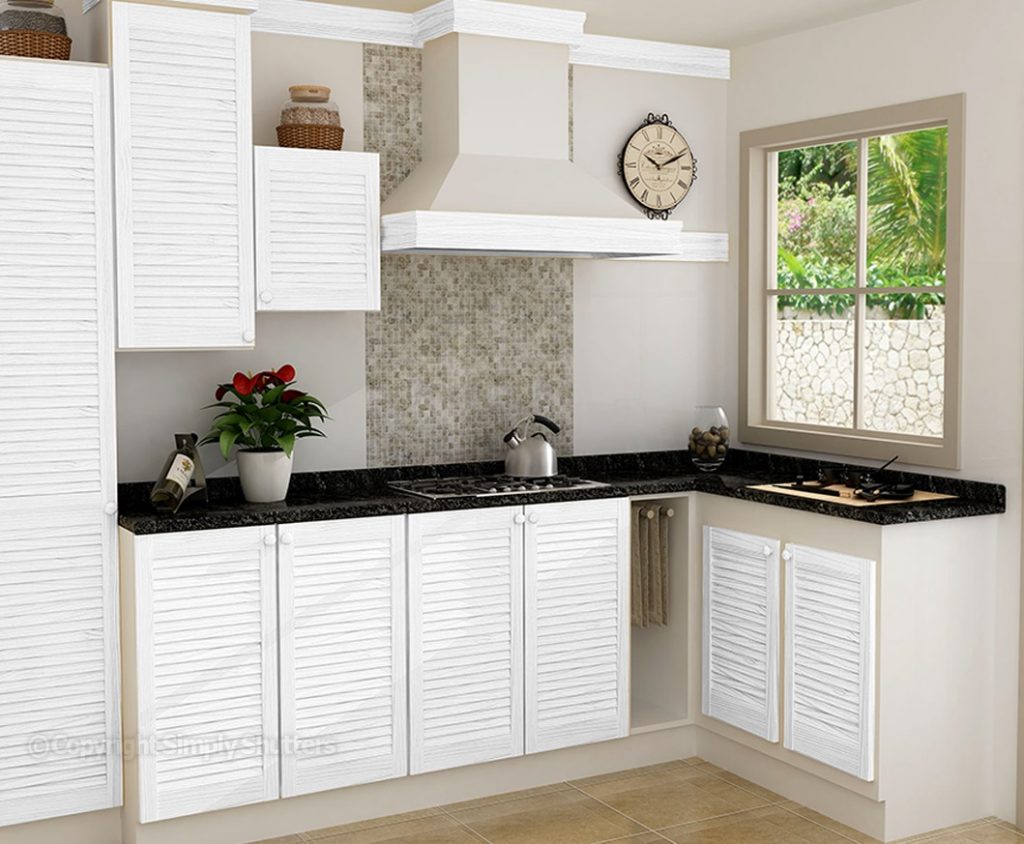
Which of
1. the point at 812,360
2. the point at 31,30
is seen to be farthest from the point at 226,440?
the point at 812,360

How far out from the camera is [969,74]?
3.98 metres

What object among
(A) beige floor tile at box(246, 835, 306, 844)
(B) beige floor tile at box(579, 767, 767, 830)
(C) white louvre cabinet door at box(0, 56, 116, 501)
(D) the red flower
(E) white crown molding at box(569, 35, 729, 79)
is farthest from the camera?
(E) white crown molding at box(569, 35, 729, 79)

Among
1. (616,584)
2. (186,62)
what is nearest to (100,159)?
(186,62)

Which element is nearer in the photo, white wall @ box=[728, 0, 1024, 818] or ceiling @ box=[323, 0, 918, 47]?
white wall @ box=[728, 0, 1024, 818]

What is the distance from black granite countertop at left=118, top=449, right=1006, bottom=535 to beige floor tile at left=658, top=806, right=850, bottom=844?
100 centimetres

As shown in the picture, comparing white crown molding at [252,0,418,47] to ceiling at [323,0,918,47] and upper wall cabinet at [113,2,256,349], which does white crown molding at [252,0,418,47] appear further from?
upper wall cabinet at [113,2,256,349]

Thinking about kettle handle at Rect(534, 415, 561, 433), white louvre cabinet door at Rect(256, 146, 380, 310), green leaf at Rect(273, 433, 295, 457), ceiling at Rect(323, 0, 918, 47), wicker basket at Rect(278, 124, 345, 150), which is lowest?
green leaf at Rect(273, 433, 295, 457)

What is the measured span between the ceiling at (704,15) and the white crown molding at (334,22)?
0.18 ft

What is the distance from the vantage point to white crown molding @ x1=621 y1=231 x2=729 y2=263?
4996 millimetres

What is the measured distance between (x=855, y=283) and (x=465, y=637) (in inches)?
77.9

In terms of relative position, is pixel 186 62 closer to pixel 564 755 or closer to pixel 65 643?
pixel 65 643

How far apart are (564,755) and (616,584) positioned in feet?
2.04

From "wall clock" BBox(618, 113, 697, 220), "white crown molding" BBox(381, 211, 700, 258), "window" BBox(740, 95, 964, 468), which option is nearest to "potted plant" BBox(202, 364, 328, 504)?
"white crown molding" BBox(381, 211, 700, 258)

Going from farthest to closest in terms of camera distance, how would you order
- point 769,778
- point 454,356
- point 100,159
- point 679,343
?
point 679,343, point 454,356, point 769,778, point 100,159
